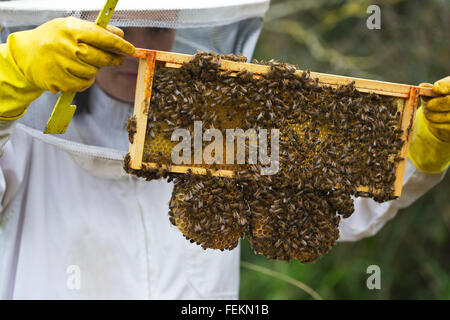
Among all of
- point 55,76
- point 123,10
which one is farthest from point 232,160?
point 123,10

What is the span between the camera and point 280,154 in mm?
2053

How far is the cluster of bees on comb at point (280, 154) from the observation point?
1955mm

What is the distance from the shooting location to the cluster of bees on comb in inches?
77.0

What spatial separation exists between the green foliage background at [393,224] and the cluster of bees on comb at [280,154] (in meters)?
2.98

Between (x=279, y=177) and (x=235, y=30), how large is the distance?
145 cm
